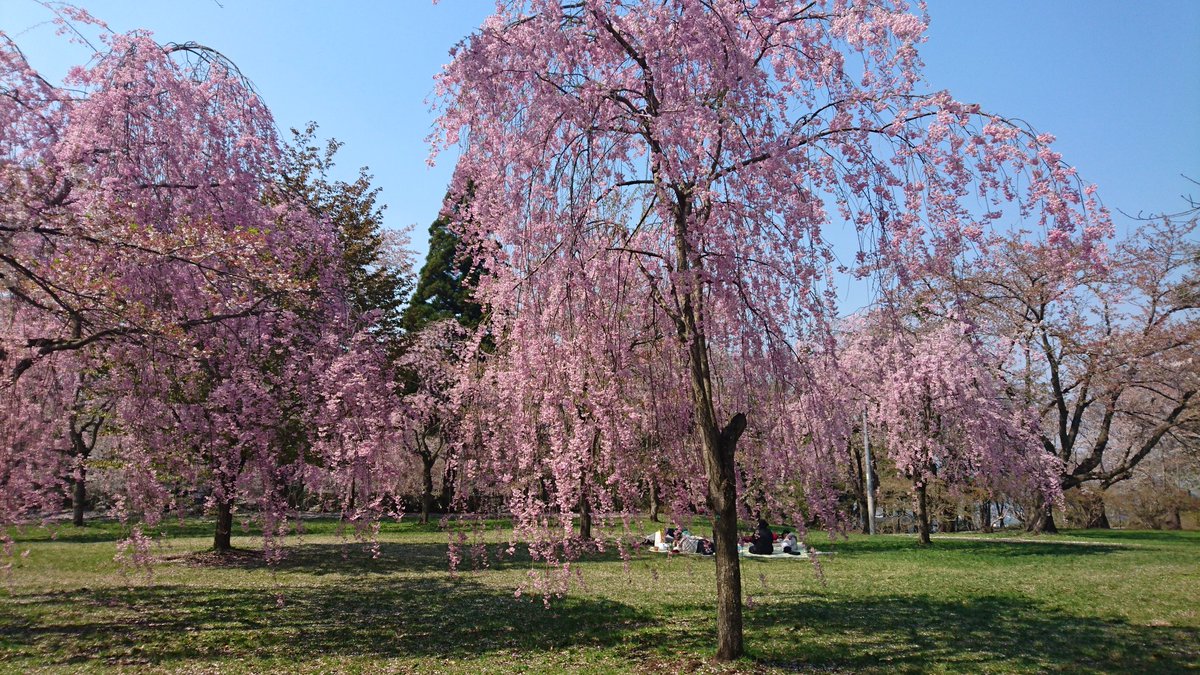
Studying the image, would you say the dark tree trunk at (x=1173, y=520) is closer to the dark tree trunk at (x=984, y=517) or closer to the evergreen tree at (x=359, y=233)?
the dark tree trunk at (x=984, y=517)

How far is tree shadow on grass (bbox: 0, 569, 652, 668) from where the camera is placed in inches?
296

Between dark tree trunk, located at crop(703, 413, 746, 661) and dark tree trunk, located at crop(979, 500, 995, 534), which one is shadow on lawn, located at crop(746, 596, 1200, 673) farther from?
dark tree trunk, located at crop(979, 500, 995, 534)

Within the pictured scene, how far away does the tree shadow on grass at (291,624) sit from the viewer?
7.51 meters

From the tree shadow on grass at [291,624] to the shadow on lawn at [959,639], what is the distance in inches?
81.1

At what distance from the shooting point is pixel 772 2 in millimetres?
6562

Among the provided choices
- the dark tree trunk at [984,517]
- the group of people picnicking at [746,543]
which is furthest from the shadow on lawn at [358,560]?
the dark tree trunk at [984,517]

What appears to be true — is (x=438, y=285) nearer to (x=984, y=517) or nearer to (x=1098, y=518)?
(x=984, y=517)

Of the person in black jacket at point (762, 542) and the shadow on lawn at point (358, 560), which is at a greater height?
the person in black jacket at point (762, 542)

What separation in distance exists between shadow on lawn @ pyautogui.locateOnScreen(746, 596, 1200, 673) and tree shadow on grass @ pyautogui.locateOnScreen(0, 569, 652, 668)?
2060 mm

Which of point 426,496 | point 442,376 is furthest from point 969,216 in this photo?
point 426,496

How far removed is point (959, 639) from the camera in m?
8.06

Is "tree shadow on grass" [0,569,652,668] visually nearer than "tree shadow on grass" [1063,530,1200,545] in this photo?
Yes

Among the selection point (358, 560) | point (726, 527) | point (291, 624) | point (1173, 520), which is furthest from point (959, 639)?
point (1173, 520)

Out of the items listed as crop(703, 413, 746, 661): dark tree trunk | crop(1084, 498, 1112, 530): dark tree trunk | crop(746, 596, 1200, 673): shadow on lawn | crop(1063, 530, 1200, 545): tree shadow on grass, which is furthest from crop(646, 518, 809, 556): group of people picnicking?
crop(1084, 498, 1112, 530): dark tree trunk
